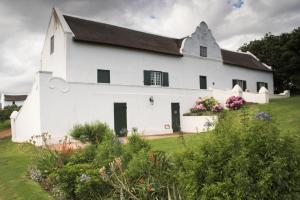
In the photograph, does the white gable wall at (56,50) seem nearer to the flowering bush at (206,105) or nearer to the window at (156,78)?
the window at (156,78)

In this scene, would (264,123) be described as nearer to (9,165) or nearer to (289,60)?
(9,165)

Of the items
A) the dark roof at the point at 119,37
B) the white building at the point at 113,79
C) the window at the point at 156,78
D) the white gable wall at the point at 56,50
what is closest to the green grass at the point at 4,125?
the white building at the point at 113,79

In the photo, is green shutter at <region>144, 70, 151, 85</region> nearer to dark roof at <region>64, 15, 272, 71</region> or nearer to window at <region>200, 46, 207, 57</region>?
dark roof at <region>64, 15, 272, 71</region>

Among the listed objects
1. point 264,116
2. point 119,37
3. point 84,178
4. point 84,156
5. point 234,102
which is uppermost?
point 119,37

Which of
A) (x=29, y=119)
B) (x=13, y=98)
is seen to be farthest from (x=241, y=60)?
(x=13, y=98)

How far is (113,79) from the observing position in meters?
21.7

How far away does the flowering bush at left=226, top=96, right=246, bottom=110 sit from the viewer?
24.0 metres

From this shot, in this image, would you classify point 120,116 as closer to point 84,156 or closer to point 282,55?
point 84,156

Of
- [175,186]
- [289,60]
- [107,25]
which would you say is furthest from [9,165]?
[289,60]

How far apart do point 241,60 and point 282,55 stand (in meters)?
6.58

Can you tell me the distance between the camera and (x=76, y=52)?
20.1 meters


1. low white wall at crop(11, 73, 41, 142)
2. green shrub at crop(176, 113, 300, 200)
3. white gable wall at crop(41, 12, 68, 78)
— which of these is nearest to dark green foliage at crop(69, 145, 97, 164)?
green shrub at crop(176, 113, 300, 200)

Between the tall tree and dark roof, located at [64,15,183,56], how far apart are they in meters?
16.3

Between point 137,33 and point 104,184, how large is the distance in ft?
68.1
